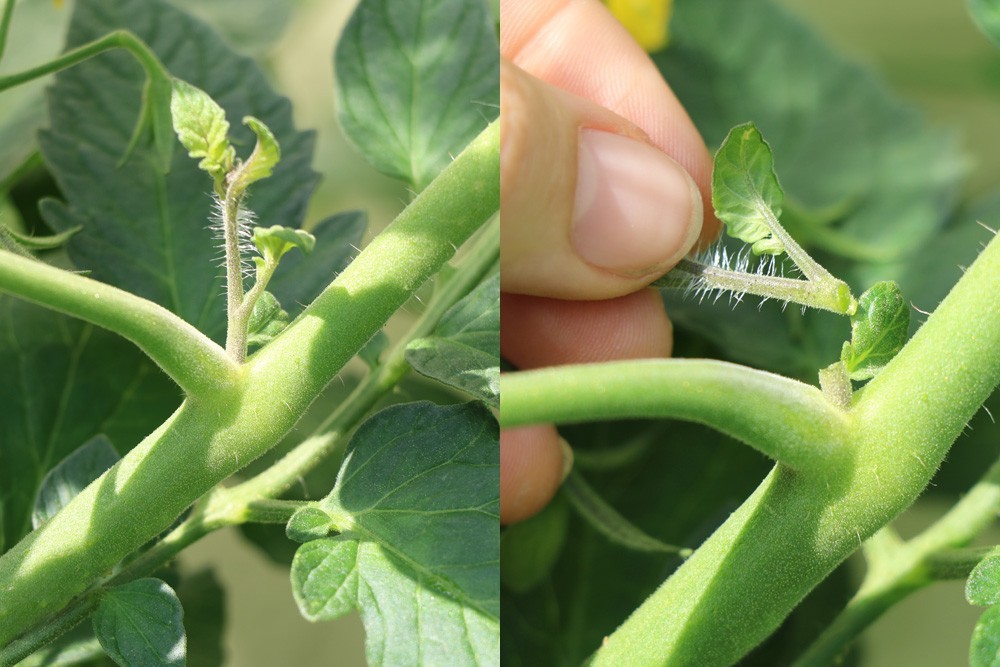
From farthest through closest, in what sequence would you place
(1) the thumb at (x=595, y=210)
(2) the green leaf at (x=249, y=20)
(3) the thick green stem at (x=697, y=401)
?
(2) the green leaf at (x=249, y=20), (1) the thumb at (x=595, y=210), (3) the thick green stem at (x=697, y=401)

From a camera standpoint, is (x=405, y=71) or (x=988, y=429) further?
(x=988, y=429)

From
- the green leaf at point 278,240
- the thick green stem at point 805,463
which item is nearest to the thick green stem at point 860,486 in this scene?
the thick green stem at point 805,463

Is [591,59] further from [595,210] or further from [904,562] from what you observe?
[904,562]

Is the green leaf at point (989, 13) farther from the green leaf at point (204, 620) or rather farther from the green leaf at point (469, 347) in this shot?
the green leaf at point (204, 620)

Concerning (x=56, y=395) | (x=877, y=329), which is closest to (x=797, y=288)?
(x=877, y=329)

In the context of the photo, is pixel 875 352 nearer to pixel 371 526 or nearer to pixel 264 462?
pixel 371 526

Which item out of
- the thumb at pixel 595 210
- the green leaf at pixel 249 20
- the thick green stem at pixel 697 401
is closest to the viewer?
the thick green stem at pixel 697 401

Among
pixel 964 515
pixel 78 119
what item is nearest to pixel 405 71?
pixel 78 119
